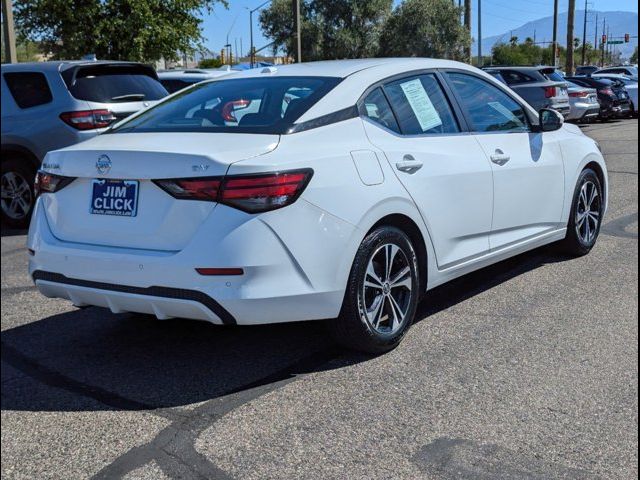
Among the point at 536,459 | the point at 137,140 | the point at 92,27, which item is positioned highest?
the point at 92,27

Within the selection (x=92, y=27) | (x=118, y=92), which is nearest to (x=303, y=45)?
(x=92, y=27)

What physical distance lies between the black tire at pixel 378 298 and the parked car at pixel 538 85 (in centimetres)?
1534

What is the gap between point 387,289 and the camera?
416cm

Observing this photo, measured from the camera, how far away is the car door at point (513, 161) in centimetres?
502

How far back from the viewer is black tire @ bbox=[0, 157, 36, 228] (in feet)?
27.0

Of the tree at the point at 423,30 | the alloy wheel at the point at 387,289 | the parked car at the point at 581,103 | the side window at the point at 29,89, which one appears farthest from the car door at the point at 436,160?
the tree at the point at 423,30

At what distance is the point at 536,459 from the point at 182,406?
153 centimetres

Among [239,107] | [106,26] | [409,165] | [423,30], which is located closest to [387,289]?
[409,165]

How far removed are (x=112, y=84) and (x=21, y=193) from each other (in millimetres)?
1479

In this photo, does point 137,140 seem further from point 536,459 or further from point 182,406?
point 536,459

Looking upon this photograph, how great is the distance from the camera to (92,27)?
1853 cm

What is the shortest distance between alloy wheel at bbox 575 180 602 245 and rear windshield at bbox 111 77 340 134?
104 inches

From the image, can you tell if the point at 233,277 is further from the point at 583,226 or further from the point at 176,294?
the point at 583,226

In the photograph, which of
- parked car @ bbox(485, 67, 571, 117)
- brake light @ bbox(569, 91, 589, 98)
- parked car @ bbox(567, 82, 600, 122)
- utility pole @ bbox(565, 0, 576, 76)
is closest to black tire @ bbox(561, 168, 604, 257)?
parked car @ bbox(485, 67, 571, 117)
